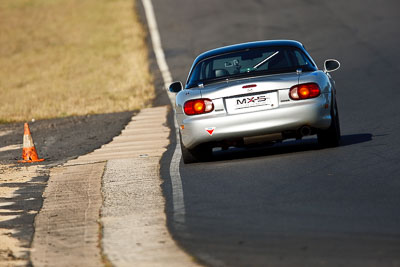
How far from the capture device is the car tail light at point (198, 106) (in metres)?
10.0

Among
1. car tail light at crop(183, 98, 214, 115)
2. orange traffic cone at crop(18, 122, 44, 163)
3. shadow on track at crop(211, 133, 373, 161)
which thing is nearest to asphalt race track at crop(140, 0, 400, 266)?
shadow on track at crop(211, 133, 373, 161)

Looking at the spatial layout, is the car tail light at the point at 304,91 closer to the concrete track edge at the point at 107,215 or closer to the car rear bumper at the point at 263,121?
the car rear bumper at the point at 263,121

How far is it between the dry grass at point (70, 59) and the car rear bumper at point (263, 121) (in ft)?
35.4

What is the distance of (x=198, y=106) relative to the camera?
1009 centimetres

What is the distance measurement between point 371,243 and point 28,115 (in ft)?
53.2

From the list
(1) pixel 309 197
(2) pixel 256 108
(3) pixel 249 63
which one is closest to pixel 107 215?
(1) pixel 309 197

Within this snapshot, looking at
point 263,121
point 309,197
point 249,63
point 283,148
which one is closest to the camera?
point 309,197

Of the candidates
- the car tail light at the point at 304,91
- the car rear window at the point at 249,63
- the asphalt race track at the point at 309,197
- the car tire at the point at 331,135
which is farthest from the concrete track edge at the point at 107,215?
the car tire at the point at 331,135

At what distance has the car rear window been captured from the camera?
10539mm

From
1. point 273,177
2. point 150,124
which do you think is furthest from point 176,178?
point 150,124

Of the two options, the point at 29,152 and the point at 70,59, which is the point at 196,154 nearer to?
the point at 29,152

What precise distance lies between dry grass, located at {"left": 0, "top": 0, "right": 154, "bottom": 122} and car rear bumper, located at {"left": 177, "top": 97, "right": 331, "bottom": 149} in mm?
10785

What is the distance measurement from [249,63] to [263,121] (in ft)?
3.53

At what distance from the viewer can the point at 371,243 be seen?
6.04 metres
